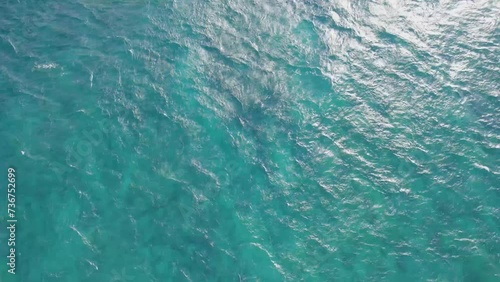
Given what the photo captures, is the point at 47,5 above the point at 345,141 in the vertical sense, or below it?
below

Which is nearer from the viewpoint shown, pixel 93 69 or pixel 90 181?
pixel 90 181

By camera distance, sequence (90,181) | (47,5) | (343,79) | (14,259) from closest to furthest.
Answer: (14,259) → (90,181) → (343,79) → (47,5)

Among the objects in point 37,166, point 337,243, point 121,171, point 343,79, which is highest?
point 343,79

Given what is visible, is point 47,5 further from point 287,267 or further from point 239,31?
point 287,267

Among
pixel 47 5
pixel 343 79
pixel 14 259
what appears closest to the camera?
pixel 14 259

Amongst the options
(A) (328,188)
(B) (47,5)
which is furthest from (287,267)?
(B) (47,5)

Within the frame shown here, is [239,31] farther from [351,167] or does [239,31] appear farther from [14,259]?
[14,259]
